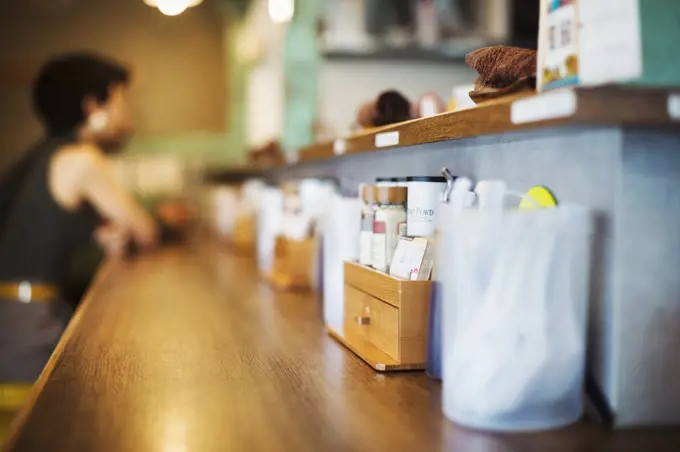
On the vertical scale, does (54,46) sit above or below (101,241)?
above

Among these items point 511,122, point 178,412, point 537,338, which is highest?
point 511,122

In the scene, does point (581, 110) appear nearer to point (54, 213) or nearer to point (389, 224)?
point (389, 224)

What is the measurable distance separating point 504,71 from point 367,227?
18.5 inches

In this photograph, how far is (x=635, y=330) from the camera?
1045mm

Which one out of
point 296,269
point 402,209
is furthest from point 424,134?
point 296,269

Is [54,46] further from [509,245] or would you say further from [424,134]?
[509,245]

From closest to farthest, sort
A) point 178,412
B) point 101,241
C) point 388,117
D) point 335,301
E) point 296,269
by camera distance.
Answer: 1. point 178,412
2. point 335,301
3. point 388,117
4. point 296,269
5. point 101,241

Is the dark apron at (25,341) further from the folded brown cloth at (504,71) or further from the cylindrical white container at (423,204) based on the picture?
the folded brown cloth at (504,71)

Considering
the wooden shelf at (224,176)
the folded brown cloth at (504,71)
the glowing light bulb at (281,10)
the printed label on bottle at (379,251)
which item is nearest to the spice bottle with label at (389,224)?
the printed label on bottle at (379,251)

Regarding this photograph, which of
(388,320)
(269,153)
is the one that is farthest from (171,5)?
(388,320)

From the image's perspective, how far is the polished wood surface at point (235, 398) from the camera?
3.23 ft

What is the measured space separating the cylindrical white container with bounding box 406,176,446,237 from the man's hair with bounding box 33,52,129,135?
249 centimetres

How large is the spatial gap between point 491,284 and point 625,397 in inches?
9.4

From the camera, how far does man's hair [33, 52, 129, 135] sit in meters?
3.48
